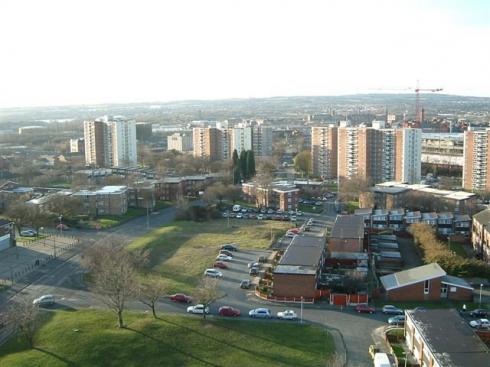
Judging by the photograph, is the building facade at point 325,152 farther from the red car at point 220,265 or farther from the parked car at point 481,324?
the parked car at point 481,324

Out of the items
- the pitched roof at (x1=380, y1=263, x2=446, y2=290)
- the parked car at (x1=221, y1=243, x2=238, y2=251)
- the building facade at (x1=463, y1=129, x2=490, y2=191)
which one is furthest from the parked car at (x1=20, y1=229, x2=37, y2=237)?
the building facade at (x1=463, y1=129, x2=490, y2=191)

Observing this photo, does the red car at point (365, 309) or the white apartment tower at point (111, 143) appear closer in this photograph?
the red car at point (365, 309)

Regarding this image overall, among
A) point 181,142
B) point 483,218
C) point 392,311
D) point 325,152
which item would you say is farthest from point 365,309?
point 181,142

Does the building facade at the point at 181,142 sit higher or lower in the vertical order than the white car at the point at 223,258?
higher

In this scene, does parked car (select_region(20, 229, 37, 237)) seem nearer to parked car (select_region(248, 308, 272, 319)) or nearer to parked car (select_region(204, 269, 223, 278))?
parked car (select_region(204, 269, 223, 278))

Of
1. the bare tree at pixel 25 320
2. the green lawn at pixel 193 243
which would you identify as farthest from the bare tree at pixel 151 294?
the bare tree at pixel 25 320

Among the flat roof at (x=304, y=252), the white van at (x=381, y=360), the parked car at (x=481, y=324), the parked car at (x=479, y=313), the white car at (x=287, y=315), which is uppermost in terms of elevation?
the flat roof at (x=304, y=252)
